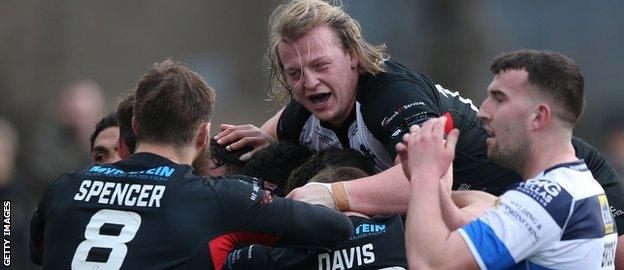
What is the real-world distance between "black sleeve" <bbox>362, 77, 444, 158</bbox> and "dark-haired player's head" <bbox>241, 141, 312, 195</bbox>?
1.36 feet

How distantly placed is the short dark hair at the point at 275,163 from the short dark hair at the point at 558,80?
1.54 meters

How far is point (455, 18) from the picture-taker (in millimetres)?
16547

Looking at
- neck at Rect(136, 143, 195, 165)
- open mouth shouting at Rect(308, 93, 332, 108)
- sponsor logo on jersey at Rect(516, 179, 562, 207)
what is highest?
open mouth shouting at Rect(308, 93, 332, 108)

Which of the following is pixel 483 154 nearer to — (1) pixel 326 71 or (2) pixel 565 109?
(1) pixel 326 71

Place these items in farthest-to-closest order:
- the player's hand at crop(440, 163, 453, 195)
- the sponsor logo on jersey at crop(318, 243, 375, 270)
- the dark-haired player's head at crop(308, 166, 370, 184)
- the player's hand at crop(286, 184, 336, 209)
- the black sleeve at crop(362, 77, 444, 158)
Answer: the black sleeve at crop(362, 77, 444, 158) → the dark-haired player's head at crop(308, 166, 370, 184) → the player's hand at crop(286, 184, 336, 209) → the sponsor logo on jersey at crop(318, 243, 375, 270) → the player's hand at crop(440, 163, 453, 195)

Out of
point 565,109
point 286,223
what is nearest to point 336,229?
point 286,223

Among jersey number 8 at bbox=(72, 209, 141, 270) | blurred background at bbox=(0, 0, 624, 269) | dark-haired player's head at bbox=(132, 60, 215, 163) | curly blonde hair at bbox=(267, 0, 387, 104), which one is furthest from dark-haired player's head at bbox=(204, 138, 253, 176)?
blurred background at bbox=(0, 0, 624, 269)

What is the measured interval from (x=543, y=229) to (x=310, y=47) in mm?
1923

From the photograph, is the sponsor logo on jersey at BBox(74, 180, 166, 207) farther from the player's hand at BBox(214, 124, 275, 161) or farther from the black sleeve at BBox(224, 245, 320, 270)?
the player's hand at BBox(214, 124, 275, 161)

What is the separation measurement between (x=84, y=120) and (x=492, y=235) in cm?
733

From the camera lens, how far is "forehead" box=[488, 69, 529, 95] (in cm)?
477

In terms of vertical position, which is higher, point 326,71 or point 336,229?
point 326,71

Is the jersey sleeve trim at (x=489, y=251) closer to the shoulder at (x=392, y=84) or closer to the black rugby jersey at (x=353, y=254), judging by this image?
the black rugby jersey at (x=353, y=254)

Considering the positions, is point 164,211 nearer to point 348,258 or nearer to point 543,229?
point 348,258
